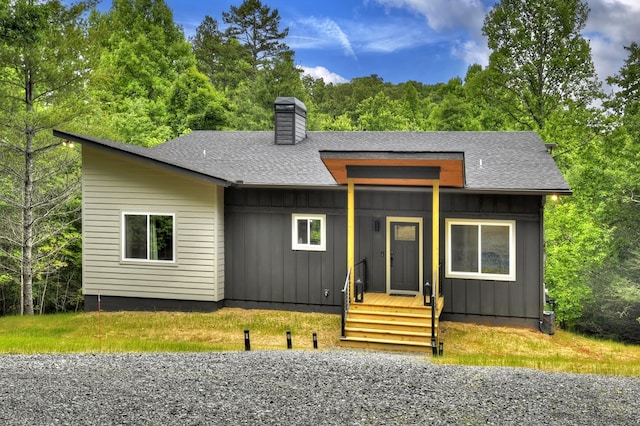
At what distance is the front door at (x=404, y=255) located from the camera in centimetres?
1233

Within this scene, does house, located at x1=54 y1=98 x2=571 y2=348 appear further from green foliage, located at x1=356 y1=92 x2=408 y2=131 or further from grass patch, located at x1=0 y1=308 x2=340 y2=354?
A: green foliage, located at x1=356 y1=92 x2=408 y2=131

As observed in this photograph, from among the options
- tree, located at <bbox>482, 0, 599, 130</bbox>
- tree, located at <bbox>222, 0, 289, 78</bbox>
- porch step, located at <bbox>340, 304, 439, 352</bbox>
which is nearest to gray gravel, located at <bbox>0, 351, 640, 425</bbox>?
porch step, located at <bbox>340, 304, 439, 352</bbox>

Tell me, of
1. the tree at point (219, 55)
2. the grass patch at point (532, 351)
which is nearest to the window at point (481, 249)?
the grass patch at point (532, 351)

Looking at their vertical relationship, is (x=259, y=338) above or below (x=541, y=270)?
below

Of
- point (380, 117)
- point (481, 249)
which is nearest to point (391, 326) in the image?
point (481, 249)

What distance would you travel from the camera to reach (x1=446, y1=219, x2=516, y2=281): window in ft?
38.2

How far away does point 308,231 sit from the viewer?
1278 cm

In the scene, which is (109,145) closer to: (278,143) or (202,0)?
(278,143)

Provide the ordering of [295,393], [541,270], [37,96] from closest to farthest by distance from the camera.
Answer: [295,393] → [541,270] → [37,96]

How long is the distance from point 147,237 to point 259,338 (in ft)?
13.7

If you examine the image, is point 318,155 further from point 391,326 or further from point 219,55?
point 219,55

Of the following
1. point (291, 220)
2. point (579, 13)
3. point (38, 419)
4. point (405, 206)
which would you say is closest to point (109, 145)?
point (291, 220)

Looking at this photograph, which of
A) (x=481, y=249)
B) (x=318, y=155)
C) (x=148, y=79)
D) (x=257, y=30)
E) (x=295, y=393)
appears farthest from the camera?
(x=257, y=30)

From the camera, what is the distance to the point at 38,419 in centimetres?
538
